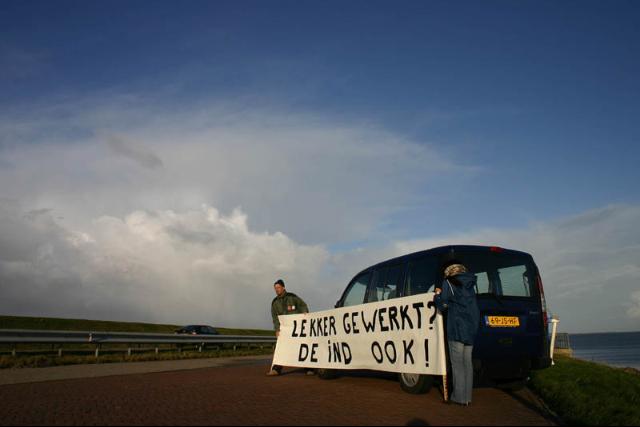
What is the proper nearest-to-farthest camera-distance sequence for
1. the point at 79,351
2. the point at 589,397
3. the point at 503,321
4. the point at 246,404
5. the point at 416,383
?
the point at 246,404 → the point at 503,321 → the point at 416,383 → the point at 589,397 → the point at 79,351

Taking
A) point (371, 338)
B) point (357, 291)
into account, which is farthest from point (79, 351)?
point (371, 338)

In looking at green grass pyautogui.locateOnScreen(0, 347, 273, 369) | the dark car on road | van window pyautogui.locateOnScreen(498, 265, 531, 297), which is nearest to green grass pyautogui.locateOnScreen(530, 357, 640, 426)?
van window pyautogui.locateOnScreen(498, 265, 531, 297)

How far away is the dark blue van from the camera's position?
720cm

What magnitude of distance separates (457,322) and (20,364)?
36.4 ft

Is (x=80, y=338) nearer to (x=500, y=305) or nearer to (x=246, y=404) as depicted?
(x=246, y=404)

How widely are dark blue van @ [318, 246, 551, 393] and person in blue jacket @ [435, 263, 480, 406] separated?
39cm

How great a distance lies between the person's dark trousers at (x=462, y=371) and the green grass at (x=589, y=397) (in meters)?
1.09

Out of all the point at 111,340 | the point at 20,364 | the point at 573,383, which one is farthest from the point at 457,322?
the point at 111,340

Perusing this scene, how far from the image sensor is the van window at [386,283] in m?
8.57

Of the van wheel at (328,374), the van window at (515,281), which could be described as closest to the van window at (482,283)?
the van window at (515,281)

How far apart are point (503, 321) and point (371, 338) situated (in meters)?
2.26

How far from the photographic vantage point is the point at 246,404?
21.8ft

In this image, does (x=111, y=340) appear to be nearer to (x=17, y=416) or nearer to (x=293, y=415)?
(x=17, y=416)

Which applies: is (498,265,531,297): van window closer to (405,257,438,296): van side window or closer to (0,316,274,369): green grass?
(405,257,438,296): van side window
